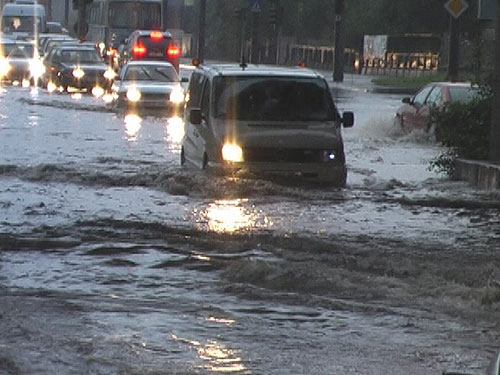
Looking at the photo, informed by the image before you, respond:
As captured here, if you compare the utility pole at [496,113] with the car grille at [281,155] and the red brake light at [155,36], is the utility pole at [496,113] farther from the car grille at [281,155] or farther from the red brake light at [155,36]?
the red brake light at [155,36]

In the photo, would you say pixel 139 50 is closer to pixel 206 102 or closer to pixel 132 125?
pixel 132 125

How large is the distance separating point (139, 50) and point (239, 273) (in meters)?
42.1

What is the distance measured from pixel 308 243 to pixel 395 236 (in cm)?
131

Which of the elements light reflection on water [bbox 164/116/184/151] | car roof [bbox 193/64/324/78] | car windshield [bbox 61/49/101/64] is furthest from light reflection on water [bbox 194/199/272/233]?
car windshield [bbox 61/49/101/64]

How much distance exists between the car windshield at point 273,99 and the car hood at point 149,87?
17.4 metres

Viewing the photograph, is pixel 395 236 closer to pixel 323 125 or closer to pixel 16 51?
pixel 323 125

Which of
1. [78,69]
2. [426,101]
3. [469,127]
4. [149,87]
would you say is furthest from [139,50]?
[469,127]

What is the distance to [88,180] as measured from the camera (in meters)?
20.2

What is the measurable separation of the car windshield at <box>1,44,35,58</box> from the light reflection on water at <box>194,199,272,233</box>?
39062 mm

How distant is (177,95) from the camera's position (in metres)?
36.7

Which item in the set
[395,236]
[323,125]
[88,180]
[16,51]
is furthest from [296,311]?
[16,51]

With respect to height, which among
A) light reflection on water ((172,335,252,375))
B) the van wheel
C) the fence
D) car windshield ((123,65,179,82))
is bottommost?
the fence

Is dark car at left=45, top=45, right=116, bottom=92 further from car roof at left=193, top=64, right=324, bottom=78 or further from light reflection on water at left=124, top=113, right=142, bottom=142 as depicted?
car roof at left=193, top=64, right=324, bottom=78

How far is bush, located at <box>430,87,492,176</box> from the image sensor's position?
21.0 meters
